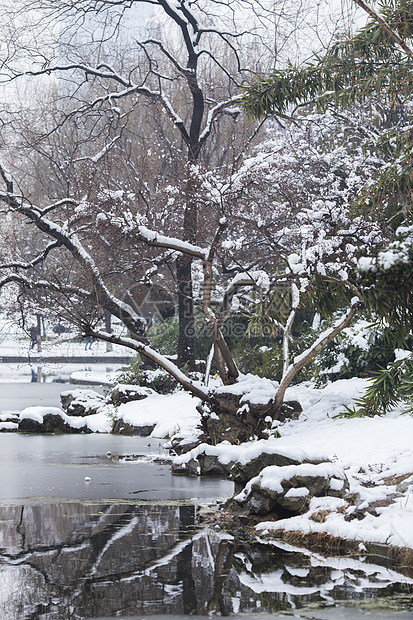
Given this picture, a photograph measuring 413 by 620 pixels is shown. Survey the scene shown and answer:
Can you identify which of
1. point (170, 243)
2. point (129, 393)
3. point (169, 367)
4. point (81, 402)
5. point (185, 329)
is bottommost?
point (81, 402)

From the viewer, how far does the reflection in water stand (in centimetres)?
489

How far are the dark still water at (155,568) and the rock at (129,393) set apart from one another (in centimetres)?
945

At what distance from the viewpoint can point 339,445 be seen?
10719mm

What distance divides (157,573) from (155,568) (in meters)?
0.14

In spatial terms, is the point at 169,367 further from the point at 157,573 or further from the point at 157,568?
the point at 157,573

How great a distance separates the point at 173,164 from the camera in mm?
20953

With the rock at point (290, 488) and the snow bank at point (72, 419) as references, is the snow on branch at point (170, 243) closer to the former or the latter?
the snow bank at point (72, 419)

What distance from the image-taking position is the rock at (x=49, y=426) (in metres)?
17.2

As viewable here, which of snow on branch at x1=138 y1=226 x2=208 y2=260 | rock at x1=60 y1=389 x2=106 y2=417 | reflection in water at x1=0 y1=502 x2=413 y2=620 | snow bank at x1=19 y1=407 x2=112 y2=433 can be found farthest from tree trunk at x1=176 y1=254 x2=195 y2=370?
reflection in water at x1=0 y1=502 x2=413 y2=620

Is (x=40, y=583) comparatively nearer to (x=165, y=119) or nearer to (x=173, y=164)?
(x=173, y=164)

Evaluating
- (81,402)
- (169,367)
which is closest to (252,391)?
(169,367)

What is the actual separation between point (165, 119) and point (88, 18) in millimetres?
7012

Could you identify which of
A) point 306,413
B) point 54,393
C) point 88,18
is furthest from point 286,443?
point 54,393

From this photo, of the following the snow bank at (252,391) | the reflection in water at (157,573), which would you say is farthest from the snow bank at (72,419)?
the reflection in water at (157,573)
